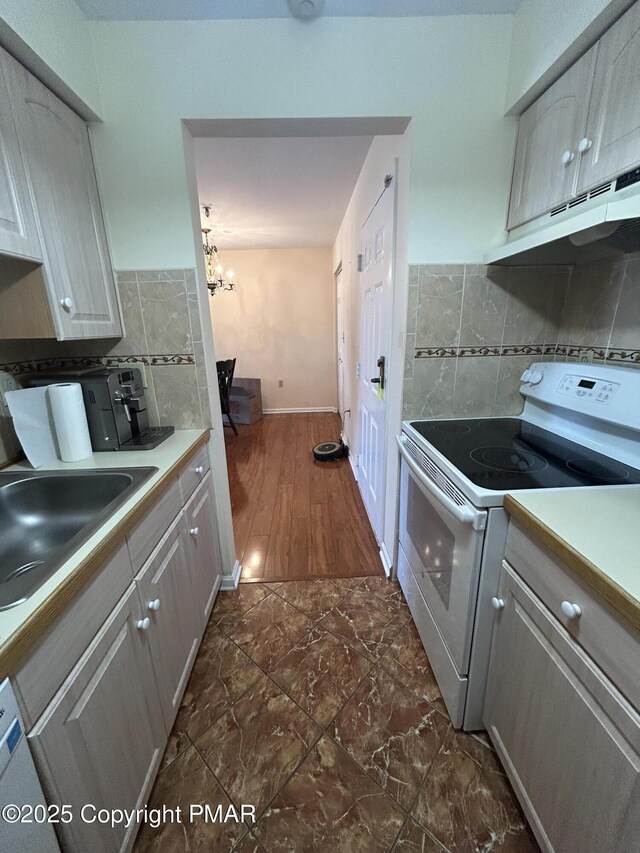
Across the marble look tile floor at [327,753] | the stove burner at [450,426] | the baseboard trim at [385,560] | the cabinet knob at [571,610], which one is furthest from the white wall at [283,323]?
the cabinet knob at [571,610]

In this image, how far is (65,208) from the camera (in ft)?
3.95

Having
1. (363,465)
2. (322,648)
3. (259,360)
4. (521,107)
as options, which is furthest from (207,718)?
(259,360)

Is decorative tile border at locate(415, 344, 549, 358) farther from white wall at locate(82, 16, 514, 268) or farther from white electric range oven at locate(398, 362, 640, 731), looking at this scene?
white wall at locate(82, 16, 514, 268)

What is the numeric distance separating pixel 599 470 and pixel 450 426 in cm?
57

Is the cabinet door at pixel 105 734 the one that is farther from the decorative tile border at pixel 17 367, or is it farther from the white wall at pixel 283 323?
the white wall at pixel 283 323

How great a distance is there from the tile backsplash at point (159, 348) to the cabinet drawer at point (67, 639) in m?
0.87

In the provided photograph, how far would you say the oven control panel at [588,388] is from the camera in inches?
45.8

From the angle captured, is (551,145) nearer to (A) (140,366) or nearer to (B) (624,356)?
(B) (624,356)

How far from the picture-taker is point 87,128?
4.42ft

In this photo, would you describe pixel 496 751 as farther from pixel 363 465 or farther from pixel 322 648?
pixel 363 465

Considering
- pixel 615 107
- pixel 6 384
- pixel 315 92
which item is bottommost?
pixel 6 384

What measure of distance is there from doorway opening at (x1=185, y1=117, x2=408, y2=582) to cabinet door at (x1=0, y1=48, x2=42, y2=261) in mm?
632

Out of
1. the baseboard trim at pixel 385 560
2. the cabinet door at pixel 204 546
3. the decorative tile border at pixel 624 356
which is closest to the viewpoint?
the decorative tile border at pixel 624 356

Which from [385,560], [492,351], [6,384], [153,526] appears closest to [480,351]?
[492,351]
